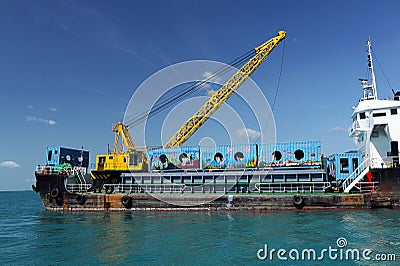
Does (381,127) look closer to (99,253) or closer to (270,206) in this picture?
(270,206)

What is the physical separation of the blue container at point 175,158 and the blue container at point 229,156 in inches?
43.5

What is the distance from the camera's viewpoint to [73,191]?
36.0 meters

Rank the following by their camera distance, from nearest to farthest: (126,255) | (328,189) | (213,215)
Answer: (126,255), (213,215), (328,189)

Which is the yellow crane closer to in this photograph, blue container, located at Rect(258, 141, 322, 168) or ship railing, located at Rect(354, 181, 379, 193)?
blue container, located at Rect(258, 141, 322, 168)

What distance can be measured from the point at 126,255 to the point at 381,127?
32.7 meters

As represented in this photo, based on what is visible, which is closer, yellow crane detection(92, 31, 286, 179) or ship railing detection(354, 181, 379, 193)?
ship railing detection(354, 181, 379, 193)

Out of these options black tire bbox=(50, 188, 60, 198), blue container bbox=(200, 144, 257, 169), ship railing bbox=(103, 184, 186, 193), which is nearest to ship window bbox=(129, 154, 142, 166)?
ship railing bbox=(103, 184, 186, 193)

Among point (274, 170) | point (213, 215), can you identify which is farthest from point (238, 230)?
point (274, 170)

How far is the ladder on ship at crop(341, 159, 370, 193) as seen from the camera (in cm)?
3027

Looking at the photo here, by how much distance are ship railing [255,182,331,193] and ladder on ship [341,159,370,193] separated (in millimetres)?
1840

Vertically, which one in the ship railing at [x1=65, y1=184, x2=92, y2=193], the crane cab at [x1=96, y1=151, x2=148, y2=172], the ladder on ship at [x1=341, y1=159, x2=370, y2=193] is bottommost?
the ship railing at [x1=65, y1=184, x2=92, y2=193]

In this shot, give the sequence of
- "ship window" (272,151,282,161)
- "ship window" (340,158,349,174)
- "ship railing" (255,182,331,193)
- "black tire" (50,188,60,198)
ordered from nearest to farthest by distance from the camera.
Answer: "ship railing" (255,182,331,193) → "ship window" (340,158,349,174) → "ship window" (272,151,282,161) → "black tire" (50,188,60,198)

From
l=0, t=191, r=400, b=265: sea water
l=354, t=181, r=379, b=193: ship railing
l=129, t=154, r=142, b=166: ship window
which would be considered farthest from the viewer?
l=129, t=154, r=142, b=166: ship window

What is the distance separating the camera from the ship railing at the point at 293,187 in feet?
104
